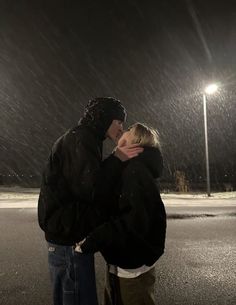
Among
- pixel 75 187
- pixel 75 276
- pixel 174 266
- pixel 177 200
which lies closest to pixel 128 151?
pixel 75 187

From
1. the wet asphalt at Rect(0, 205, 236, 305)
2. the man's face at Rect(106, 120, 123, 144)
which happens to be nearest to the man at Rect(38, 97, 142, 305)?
the man's face at Rect(106, 120, 123, 144)

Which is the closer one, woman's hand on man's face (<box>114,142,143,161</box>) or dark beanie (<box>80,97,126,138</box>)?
woman's hand on man's face (<box>114,142,143,161</box>)

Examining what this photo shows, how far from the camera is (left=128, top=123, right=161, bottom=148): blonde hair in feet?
8.40

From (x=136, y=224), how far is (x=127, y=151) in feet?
1.54

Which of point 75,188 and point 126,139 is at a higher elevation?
point 126,139

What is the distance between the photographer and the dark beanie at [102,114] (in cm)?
256

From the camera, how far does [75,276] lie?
2.40 metres

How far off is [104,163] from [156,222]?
507 millimetres

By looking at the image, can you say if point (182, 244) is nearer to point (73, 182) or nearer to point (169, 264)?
point (169, 264)

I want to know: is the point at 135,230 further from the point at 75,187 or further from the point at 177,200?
the point at 177,200

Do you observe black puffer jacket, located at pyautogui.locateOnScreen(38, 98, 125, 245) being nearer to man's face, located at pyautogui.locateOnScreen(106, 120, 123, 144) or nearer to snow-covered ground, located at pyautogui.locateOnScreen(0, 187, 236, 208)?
man's face, located at pyautogui.locateOnScreen(106, 120, 123, 144)

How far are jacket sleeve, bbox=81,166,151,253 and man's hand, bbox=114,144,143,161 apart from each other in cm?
14

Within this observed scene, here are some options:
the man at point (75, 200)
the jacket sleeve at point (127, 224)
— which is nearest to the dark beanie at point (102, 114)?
the man at point (75, 200)

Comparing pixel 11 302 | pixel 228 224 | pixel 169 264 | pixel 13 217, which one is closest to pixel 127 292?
pixel 11 302
